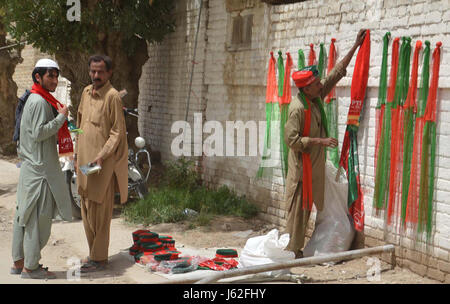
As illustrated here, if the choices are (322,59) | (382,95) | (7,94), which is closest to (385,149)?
(382,95)

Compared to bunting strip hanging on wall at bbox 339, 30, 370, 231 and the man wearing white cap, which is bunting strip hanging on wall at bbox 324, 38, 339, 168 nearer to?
bunting strip hanging on wall at bbox 339, 30, 370, 231

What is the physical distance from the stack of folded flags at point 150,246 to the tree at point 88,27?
3902mm

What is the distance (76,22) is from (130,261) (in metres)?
4.45

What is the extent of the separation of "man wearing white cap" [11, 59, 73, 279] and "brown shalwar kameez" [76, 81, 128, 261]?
306mm

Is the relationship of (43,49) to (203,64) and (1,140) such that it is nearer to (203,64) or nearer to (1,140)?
(203,64)

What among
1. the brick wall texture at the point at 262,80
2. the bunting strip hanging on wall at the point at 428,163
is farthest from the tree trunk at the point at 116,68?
the bunting strip hanging on wall at the point at 428,163

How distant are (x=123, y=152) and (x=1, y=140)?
30.6 ft

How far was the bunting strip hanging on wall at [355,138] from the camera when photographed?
19.1ft

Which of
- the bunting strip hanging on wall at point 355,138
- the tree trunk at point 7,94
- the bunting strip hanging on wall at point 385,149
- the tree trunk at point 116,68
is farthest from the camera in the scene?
the tree trunk at point 7,94

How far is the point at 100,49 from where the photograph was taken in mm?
9422

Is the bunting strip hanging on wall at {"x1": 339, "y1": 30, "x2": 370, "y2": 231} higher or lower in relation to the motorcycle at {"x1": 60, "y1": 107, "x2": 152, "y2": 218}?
higher

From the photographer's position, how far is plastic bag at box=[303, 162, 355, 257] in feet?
19.5

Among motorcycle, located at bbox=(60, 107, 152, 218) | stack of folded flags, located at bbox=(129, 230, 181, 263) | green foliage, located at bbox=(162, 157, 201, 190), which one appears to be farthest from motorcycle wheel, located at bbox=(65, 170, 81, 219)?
stack of folded flags, located at bbox=(129, 230, 181, 263)

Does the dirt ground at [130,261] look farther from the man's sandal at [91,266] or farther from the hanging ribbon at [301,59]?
the hanging ribbon at [301,59]
